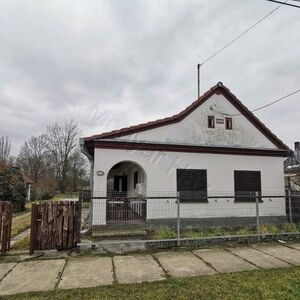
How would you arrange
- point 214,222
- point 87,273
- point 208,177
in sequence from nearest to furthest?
point 87,273 → point 214,222 → point 208,177

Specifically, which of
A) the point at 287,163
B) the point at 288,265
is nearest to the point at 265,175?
the point at 288,265

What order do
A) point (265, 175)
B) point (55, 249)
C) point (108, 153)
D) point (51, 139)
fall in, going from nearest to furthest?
point (55, 249)
point (108, 153)
point (265, 175)
point (51, 139)

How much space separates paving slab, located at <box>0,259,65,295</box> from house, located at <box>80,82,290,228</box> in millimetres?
3586

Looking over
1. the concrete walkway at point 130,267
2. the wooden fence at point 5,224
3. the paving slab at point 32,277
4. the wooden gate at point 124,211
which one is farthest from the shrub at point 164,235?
the wooden fence at point 5,224

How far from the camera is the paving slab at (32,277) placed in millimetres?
5383

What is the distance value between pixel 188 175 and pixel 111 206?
4.20 metres

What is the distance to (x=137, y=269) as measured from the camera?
6.51m

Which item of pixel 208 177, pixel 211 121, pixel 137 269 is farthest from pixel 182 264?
pixel 211 121

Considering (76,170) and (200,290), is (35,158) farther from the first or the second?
(200,290)

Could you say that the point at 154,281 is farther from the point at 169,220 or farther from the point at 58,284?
the point at 169,220

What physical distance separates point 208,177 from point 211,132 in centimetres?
209

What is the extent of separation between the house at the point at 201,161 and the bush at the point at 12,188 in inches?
432

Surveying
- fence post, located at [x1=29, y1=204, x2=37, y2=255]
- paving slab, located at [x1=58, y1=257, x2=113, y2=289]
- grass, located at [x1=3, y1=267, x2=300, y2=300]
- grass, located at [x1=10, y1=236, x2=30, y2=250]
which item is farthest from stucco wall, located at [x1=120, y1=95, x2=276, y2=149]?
grass, located at [x1=3, y1=267, x2=300, y2=300]

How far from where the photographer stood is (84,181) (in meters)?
56.1
